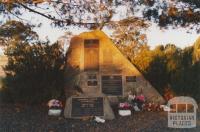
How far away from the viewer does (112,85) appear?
10797mm

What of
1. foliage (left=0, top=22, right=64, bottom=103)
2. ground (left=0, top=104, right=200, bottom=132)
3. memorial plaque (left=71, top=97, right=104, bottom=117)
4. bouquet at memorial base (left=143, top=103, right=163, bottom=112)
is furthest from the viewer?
foliage (left=0, top=22, right=64, bottom=103)

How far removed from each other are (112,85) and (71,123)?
2242 millimetres

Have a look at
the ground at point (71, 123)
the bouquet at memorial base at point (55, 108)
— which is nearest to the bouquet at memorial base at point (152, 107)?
the ground at point (71, 123)

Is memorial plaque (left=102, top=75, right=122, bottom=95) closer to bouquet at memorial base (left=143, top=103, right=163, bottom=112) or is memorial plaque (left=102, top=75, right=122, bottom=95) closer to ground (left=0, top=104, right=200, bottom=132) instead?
bouquet at memorial base (left=143, top=103, right=163, bottom=112)

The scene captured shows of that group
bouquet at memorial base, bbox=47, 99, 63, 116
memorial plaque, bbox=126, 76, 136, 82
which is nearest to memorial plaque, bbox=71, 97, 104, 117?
bouquet at memorial base, bbox=47, 99, 63, 116

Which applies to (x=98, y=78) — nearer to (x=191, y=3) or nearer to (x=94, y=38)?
(x=94, y=38)

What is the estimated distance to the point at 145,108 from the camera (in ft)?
34.1

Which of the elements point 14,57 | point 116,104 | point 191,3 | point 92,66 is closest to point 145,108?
point 116,104

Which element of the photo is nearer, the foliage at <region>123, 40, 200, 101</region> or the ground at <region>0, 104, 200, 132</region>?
the ground at <region>0, 104, 200, 132</region>

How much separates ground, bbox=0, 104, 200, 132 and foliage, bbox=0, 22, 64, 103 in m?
0.75

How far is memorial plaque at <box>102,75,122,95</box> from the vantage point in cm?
1076

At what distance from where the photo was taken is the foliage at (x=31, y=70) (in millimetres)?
10734

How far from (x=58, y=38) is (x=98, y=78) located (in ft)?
4.70

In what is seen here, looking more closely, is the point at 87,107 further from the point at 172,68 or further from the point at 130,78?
the point at 172,68
